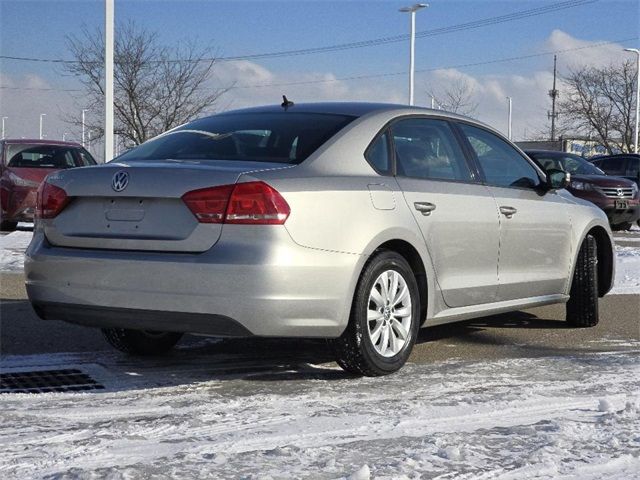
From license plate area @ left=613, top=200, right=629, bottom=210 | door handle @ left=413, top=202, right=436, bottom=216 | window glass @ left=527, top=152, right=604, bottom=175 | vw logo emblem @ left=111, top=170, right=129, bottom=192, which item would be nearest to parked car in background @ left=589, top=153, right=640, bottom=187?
window glass @ left=527, top=152, right=604, bottom=175

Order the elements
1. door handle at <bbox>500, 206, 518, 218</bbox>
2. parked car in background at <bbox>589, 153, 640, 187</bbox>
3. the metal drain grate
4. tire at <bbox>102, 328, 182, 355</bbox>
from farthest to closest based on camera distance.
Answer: parked car in background at <bbox>589, 153, 640, 187</bbox> → door handle at <bbox>500, 206, 518, 218</bbox> → tire at <bbox>102, 328, 182, 355</bbox> → the metal drain grate

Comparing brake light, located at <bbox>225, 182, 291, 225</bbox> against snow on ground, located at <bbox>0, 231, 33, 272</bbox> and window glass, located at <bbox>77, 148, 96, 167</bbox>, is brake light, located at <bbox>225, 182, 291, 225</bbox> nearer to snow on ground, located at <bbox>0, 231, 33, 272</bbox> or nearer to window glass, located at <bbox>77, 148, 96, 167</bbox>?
snow on ground, located at <bbox>0, 231, 33, 272</bbox>

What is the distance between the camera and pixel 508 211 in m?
6.34

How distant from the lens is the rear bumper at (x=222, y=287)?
4.67 meters

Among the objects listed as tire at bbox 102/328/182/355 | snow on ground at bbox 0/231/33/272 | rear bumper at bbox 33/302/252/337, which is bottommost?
tire at bbox 102/328/182/355

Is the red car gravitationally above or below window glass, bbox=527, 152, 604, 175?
below

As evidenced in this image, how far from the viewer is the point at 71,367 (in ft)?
18.5

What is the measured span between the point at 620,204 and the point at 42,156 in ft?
36.3

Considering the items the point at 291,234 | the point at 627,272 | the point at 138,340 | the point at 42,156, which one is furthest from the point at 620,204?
the point at 291,234

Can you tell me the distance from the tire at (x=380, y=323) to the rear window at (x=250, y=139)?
0.74m

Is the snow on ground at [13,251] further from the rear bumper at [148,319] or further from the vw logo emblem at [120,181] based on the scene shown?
the vw logo emblem at [120,181]

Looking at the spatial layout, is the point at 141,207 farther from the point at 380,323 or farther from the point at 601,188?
the point at 601,188

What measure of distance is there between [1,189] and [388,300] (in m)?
12.9

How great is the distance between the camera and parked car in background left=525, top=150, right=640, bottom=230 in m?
19.3
